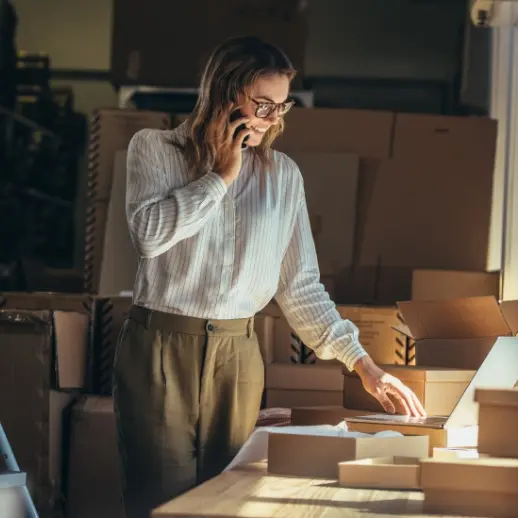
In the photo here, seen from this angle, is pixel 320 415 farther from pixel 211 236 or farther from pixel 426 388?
pixel 211 236

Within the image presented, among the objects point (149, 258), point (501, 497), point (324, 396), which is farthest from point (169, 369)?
point (324, 396)

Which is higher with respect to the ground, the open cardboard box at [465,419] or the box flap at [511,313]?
the box flap at [511,313]

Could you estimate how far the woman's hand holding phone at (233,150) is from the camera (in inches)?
72.2

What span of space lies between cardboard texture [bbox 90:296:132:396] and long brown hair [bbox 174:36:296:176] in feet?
4.33

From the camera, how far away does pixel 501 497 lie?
3.62 ft

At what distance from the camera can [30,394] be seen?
113 inches

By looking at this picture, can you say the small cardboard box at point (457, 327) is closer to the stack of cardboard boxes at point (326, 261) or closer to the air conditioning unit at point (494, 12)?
the stack of cardboard boxes at point (326, 261)

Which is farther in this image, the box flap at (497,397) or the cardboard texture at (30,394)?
the cardboard texture at (30,394)

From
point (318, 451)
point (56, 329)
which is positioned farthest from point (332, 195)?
point (318, 451)

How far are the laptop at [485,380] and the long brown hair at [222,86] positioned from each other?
547 mm

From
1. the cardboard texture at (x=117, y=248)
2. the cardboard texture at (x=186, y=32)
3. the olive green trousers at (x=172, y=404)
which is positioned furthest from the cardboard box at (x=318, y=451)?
the cardboard texture at (x=186, y=32)

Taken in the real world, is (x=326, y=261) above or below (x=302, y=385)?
above

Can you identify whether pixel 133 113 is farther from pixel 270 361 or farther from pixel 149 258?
pixel 149 258

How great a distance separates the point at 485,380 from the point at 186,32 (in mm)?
2423
